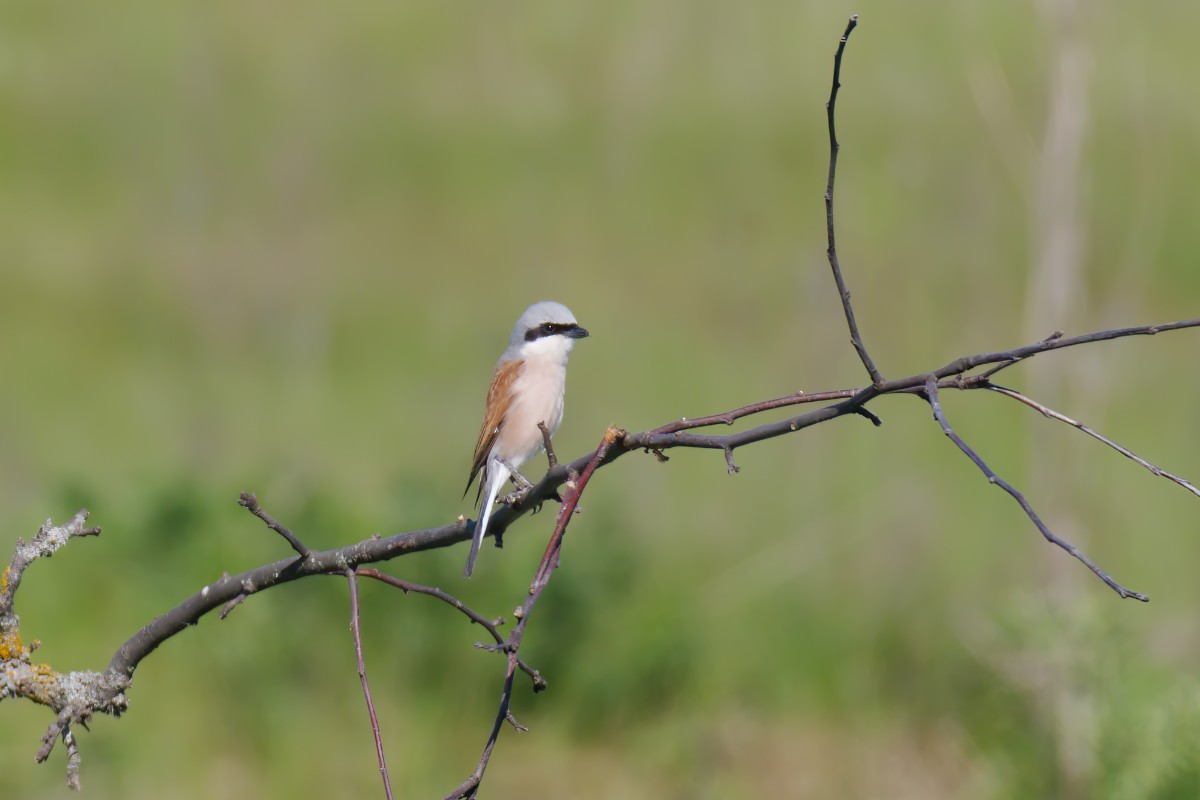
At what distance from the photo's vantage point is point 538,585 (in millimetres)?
969

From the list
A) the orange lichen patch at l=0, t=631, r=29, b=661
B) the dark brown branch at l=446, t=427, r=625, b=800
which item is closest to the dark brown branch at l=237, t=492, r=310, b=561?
the dark brown branch at l=446, t=427, r=625, b=800

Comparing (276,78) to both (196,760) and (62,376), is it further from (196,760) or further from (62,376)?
(196,760)

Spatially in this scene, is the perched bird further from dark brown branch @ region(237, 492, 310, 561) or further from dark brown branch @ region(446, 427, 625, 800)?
dark brown branch @ region(446, 427, 625, 800)

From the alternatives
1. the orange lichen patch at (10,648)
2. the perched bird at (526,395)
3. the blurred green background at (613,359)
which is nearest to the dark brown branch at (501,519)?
the orange lichen patch at (10,648)

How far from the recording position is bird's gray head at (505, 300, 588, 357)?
2475 millimetres

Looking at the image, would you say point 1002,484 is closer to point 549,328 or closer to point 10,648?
point 10,648

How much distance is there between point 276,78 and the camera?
16.9 feet

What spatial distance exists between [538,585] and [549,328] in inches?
61.1

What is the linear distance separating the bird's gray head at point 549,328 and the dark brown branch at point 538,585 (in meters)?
1.40

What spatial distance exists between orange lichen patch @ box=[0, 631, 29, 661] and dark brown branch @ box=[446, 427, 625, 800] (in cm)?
67

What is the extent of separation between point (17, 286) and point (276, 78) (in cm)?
138

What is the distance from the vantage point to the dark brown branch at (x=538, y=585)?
0.96 m

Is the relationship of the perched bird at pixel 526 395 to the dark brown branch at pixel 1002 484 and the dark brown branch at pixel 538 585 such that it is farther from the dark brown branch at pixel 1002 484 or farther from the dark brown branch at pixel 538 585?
the dark brown branch at pixel 1002 484

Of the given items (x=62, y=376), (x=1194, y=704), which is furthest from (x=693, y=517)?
(x=62, y=376)
